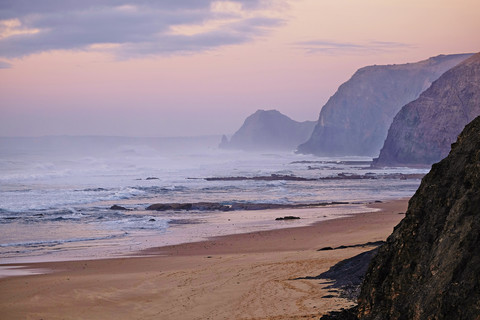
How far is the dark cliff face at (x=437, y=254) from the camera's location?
13.8 ft

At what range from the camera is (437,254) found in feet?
15.5

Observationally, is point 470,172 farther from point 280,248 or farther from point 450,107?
point 450,107

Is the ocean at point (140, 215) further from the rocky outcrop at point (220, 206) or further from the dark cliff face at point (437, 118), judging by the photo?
the dark cliff face at point (437, 118)

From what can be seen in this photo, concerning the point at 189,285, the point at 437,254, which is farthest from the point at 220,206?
the point at 437,254

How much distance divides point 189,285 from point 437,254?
6712 millimetres

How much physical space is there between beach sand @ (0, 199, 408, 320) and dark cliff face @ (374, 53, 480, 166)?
69.2 m

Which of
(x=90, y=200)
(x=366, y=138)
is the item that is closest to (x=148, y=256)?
(x=90, y=200)

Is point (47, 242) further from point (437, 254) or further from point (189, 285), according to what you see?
point (437, 254)

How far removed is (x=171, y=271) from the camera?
12539 millimetres

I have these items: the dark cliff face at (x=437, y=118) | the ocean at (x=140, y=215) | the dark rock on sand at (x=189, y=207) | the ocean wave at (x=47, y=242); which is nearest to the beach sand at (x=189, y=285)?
the ocean at (x=140, y=215)

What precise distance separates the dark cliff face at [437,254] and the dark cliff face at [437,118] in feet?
253

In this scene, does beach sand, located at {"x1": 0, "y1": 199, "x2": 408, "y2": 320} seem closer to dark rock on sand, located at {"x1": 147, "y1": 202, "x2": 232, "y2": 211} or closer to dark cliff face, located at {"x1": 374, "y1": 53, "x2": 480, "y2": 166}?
dark rock on sand, located at {"x1": 147, "y1": 202, "x2": 232, "y2": 211}

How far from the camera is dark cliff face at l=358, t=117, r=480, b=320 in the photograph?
166 inches

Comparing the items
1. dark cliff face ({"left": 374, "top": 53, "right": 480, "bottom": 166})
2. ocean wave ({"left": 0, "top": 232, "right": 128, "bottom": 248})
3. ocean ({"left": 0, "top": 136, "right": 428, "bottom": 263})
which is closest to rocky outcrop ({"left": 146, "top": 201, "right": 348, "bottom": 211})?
ocean ({"left": 0, "top": 136, "right": 428, "bottom": 263})
